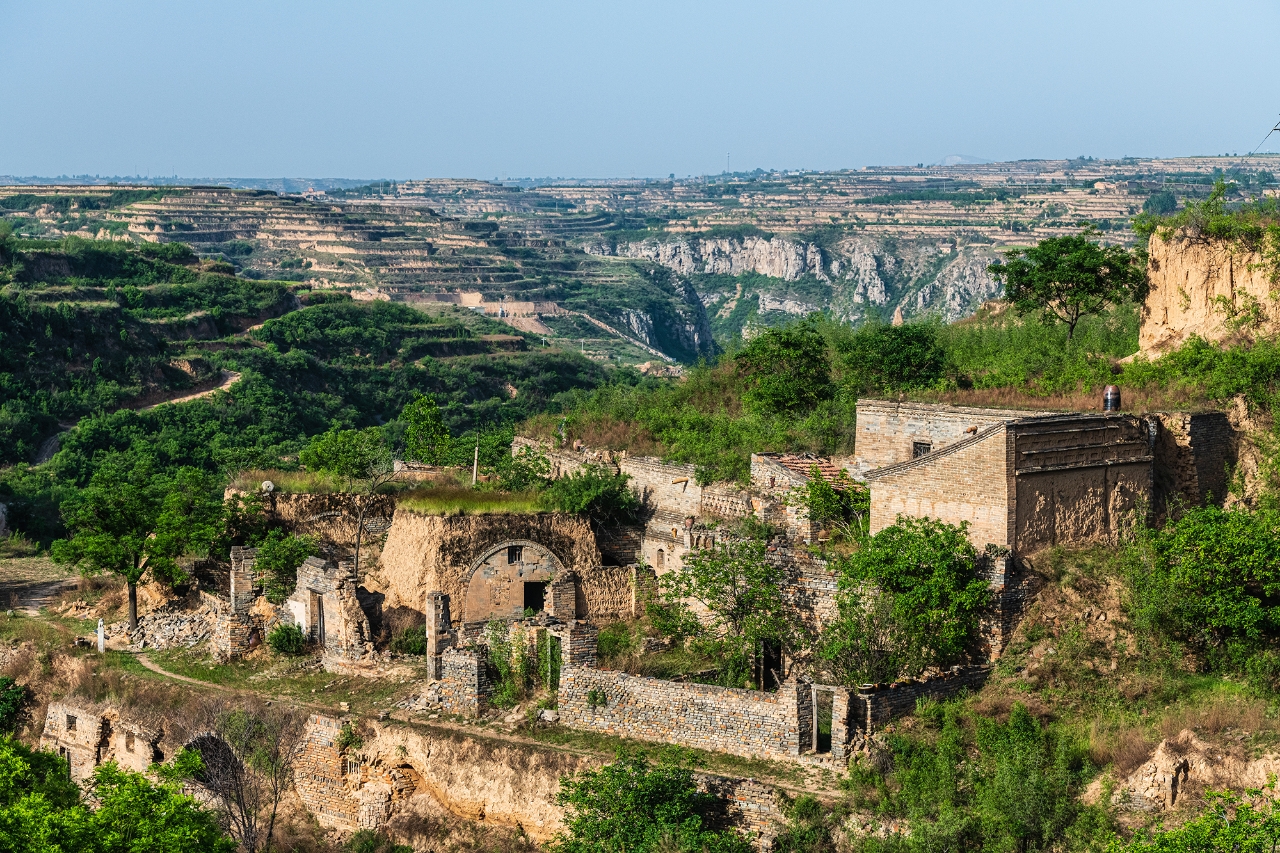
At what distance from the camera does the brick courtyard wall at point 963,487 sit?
18750 millimetres

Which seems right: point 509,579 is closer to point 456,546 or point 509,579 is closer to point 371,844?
point 456,546

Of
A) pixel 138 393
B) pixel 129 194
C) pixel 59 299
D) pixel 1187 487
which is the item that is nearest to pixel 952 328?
pixel 1187 487

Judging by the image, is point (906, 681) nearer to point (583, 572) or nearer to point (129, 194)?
point (583, 572)

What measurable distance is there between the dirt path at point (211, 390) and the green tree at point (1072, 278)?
3883 cm

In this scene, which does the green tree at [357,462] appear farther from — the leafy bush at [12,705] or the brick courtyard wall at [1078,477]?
the brick courtyard wall at [1078,477]

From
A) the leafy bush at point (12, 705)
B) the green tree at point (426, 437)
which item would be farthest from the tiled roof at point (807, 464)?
the leafy bush at point (12, 705)

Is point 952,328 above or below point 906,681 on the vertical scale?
above

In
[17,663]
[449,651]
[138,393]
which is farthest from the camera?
A: [138,393]

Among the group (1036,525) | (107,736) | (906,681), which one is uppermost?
(1036,525)

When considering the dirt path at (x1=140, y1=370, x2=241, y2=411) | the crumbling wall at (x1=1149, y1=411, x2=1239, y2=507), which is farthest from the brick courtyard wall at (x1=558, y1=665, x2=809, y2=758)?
the dirt path at (x1=140, y1=370, x2=241, y2=411)

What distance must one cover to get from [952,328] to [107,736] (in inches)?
696

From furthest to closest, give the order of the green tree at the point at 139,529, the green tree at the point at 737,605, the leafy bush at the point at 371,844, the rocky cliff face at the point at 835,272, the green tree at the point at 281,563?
the rocky cliff face at the point at 835,272
the green tree at the point at 139,529
the green tree at the point at 281,563
the green tree at the point at 737,605
the leafy bush at the point at 371,844

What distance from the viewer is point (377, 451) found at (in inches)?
1072

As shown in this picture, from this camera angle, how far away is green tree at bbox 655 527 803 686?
18703 millimetres
